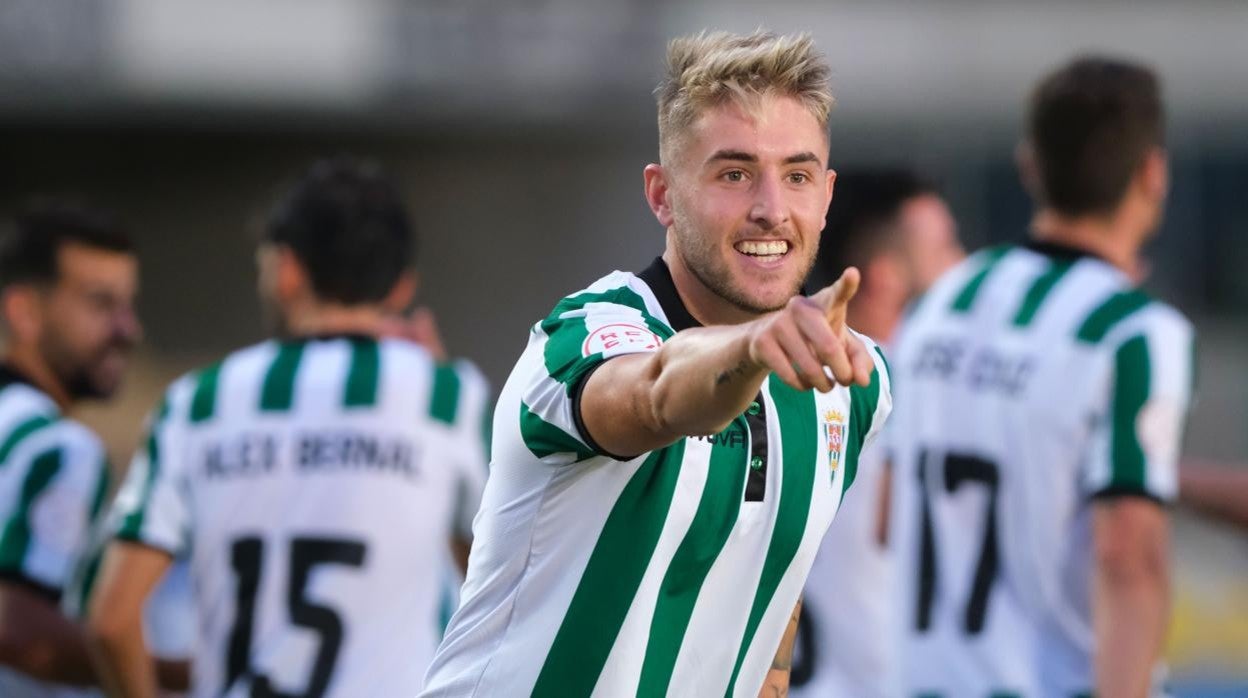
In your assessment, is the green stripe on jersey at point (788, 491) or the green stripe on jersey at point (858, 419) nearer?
the green stripe on jersey at point (788, 491)

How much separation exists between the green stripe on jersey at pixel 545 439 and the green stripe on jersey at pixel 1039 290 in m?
2.02

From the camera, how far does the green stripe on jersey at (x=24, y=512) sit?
5516 mm

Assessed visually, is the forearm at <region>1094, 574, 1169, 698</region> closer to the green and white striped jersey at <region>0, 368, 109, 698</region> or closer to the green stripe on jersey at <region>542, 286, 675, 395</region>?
the green stripe on jersey at <region>542, 286, 675, 395</region>

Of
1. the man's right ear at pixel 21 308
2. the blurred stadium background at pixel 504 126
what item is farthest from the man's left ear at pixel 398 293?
the blurred stadium background at pixel 504 126

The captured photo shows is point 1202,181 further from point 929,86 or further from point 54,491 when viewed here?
point 54,491

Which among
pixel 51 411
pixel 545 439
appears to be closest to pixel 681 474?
pixel 545 439

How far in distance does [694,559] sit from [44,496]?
2.95 metres

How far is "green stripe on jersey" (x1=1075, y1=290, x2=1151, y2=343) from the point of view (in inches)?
182

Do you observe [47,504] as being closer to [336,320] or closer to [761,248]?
[336,320]

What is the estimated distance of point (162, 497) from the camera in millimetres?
4918

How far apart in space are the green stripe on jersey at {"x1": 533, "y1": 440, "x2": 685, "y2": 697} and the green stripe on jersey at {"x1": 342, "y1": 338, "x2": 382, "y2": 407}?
1.86 m

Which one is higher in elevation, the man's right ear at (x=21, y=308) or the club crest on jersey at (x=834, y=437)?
the man's right ear at (x=21, y=308)

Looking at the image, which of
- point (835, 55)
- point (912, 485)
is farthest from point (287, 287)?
point (835, 55)

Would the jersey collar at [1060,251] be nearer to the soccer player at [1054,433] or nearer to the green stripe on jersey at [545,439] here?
the soccer player at [1054,433]
